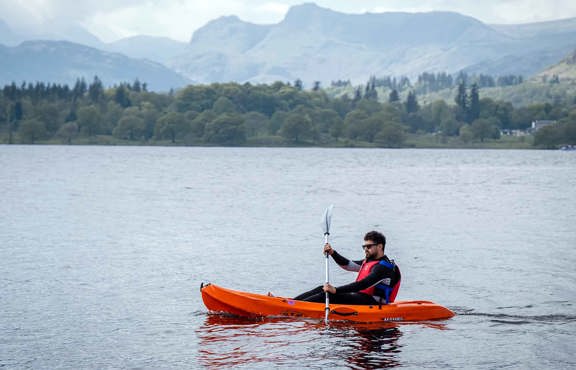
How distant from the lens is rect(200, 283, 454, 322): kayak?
18.2 metres

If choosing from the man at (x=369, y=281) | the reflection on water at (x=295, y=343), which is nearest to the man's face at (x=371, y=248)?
the man at (x=369, y=281)

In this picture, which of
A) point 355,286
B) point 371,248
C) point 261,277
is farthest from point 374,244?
point 261,277

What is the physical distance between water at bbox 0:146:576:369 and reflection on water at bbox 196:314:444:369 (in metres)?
0.04

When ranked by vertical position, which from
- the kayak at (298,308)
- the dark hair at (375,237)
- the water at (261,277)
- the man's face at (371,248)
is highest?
the dark hair at (375,237)

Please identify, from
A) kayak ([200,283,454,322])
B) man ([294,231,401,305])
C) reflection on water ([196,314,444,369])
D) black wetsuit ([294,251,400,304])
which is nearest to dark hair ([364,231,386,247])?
man ([294,231,401,305])

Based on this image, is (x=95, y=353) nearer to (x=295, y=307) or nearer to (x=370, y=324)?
(x=295, y=307)

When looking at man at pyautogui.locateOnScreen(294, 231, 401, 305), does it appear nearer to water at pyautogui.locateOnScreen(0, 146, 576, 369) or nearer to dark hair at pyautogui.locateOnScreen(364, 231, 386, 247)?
dark hair at pyautogui.locateOnScreen(364, 231, 386, 247)

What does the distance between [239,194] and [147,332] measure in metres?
48.9

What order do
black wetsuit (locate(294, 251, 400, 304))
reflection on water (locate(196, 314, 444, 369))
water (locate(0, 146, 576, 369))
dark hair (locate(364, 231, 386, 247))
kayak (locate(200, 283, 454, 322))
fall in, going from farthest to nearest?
kayak (locate(200, 283, 454, 322)), black wetsuit (locate(294, 251, 400, 304)), dark hair (locate(364, 231, 386, 247)), water (locate(0, 146, 576, 369)), reflection on water (locate(196, 314, 444, 369))

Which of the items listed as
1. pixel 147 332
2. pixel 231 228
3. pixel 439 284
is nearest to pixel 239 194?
pixel 231 228

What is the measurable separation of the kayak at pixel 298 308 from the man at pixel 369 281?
20cm

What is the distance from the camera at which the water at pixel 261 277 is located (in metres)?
16.9

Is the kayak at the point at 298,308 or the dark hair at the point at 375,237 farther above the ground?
the dark hair at the point at 375,237

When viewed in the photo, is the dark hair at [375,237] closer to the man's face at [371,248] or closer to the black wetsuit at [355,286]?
the man's face at [371,248]
